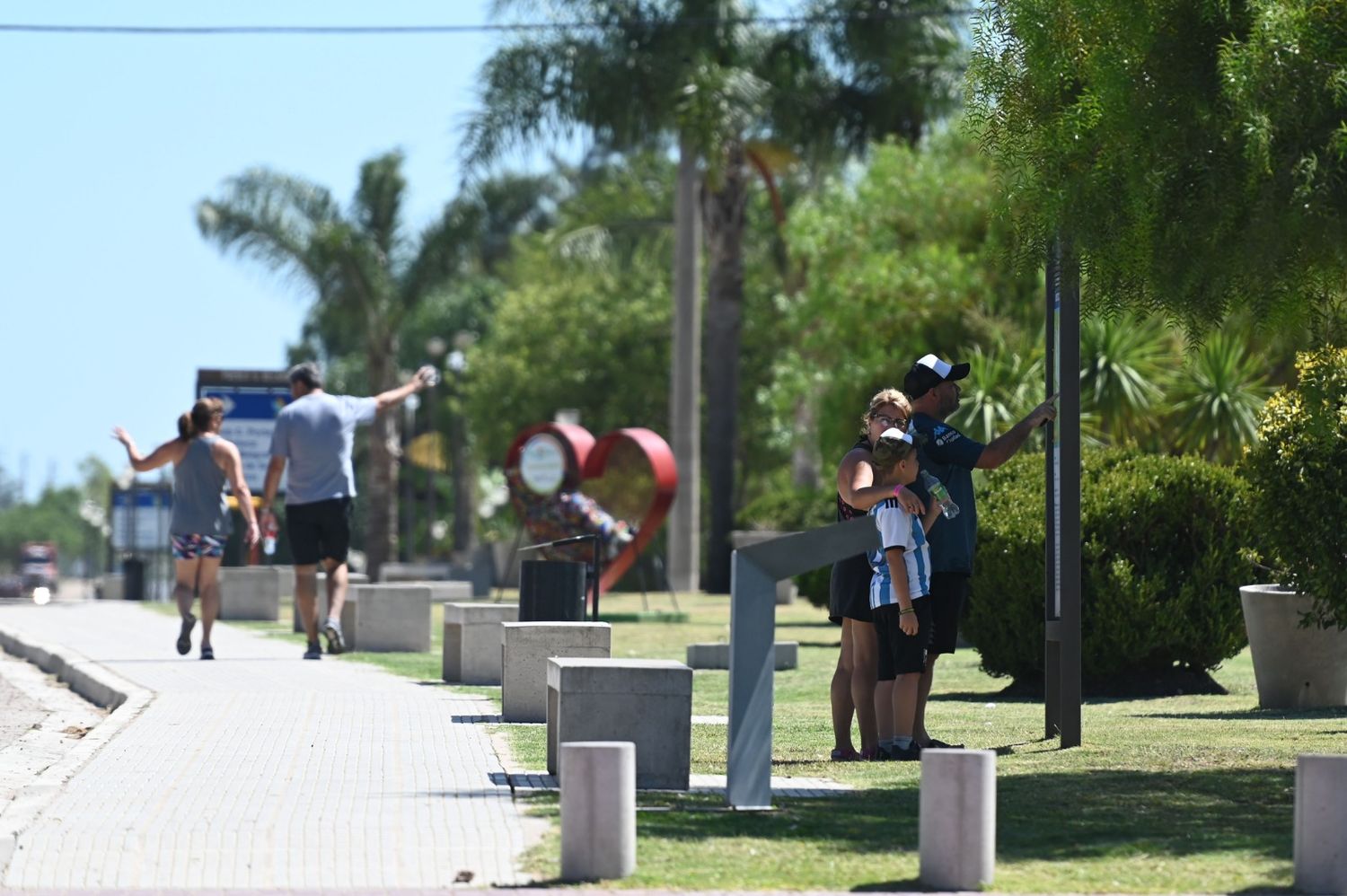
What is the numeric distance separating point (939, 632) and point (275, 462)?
712 cm

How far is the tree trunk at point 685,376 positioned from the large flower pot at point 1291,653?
23.9m

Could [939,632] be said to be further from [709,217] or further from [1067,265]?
[709,217]

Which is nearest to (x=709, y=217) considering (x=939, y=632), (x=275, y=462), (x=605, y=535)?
(x=605, y=535)

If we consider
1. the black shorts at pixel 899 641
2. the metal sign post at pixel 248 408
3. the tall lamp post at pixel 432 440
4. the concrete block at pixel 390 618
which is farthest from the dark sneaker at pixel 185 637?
the tall lamp post at pixel 432 440

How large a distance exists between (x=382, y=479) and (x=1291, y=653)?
34710 millimetres

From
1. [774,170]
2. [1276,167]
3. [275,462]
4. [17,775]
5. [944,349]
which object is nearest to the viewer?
[1276,167]

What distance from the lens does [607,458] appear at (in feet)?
92.6

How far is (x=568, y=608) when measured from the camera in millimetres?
12445

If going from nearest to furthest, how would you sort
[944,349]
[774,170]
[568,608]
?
[568,608] < [944,349] < [774,170]

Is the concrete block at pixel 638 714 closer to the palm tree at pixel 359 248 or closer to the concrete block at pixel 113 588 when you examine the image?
the concrete block at pixel 113 588

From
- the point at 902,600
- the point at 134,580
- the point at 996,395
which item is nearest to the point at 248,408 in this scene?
the point at 996,395

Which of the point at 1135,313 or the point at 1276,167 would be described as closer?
the point at 1276,167

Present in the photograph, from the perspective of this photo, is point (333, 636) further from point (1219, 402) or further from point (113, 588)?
point (113, 588)

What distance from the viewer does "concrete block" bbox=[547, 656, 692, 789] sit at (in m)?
8.41
